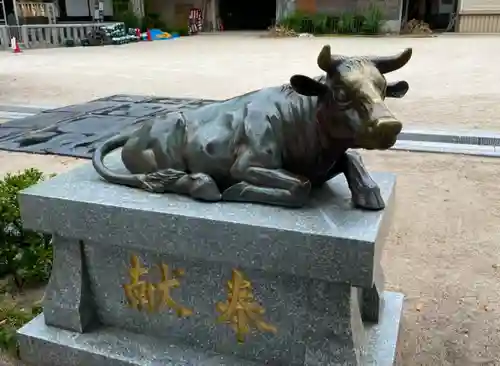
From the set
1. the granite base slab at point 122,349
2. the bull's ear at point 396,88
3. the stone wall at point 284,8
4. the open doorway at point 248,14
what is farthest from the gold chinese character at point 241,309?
the open doorway at point 248,14

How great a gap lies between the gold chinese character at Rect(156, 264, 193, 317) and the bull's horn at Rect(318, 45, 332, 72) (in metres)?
0.83

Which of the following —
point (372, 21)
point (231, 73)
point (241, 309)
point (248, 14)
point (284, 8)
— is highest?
point (284, 8)

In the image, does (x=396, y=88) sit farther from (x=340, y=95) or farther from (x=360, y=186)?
(x=360, y=186)

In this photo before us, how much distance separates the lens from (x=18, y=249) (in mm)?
2609

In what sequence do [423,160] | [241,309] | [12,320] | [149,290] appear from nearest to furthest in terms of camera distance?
[241,309]
[149,290]
[12,320]
[423,160]

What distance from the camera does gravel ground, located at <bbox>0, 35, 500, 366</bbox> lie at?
7.82 ft

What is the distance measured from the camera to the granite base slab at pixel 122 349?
1880 mm

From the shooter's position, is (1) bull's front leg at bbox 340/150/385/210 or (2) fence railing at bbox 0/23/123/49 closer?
(1) bull's front leg at bbox 340/150/385/210

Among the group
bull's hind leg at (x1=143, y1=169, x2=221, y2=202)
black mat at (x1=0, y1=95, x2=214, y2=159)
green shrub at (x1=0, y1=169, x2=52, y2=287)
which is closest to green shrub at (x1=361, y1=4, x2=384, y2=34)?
black mat at (x1=0, y1=95, x2=214, y2=159)

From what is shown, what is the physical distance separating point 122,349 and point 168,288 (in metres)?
0.30

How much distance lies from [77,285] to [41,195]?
366 mm

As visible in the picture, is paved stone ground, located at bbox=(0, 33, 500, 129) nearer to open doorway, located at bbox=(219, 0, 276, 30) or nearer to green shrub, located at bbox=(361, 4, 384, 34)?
green shrub, located at bbox=(361, 4, 384, 34)

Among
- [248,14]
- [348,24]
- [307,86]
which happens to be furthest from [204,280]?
[248,14]

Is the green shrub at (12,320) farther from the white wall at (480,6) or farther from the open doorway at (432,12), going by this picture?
the open doorway at (432,12)
